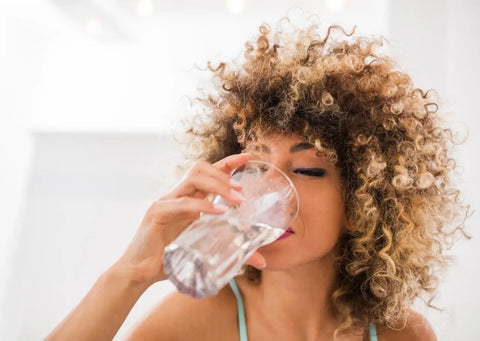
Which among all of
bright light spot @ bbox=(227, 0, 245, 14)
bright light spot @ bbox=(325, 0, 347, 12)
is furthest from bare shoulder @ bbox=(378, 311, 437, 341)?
bright light spot @ bbox=(227, 0, 245, 14)

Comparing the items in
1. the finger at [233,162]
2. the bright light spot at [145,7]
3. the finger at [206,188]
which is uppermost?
the bright light spot at [145,7]

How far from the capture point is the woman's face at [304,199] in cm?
85

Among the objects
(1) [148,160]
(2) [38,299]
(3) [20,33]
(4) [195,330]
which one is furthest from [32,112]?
(4) [195,330]

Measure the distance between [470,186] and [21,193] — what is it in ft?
6.27

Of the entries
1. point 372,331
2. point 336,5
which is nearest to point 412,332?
point 372,331

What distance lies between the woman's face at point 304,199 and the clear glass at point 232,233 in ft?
0.43

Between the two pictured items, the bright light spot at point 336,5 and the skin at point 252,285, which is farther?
the bright light spot at point 336,5

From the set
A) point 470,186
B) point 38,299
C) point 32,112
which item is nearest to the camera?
point 470,186

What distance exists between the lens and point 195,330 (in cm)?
100

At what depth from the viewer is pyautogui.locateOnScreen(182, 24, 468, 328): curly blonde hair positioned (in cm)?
98

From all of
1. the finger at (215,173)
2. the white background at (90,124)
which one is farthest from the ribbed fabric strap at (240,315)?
the white background at (90,124)

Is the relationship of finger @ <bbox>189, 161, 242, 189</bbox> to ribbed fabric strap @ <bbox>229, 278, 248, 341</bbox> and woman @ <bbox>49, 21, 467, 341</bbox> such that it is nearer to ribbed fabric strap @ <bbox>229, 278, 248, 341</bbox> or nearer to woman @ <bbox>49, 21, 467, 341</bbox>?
woman @ <bbox>49, 21, 467, 341</bbox>

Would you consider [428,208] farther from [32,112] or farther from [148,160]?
[32,112]

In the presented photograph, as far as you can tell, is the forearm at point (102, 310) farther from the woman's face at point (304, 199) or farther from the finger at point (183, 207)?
the woman's face at point (304, 199)
